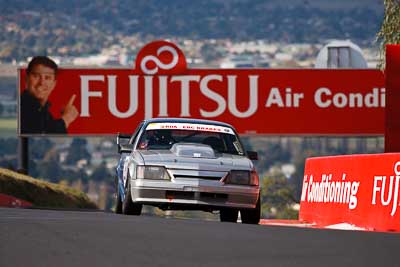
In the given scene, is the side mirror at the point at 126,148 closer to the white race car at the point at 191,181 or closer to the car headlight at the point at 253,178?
the white race car at the point at 191,181

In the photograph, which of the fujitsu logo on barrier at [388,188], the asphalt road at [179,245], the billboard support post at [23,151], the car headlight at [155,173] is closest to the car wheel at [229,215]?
the car headlight at [155,173]

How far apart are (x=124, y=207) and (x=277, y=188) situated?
10229 centimetres

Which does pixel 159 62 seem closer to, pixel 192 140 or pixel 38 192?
pixel 38 192

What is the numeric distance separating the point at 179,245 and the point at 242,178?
19.4 feet

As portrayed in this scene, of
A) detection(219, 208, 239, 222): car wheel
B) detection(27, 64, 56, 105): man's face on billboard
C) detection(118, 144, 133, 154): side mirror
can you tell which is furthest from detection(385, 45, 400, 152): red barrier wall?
detection(27, 64, 56, 105): man's face on billboard

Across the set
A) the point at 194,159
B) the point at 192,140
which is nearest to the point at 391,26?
the point at 192,140

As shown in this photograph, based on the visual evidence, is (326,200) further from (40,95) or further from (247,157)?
(40,95)

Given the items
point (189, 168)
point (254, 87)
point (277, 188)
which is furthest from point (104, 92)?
point (277, 188)

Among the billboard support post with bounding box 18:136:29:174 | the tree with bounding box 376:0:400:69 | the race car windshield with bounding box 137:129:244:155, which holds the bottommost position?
the billboard support post with bounding box 18:136:29:174

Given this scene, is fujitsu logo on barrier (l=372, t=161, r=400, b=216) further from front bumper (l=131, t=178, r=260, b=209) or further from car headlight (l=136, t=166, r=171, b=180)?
car headlight (l=136, t=166, r=171, b=180)

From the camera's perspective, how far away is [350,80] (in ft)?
155

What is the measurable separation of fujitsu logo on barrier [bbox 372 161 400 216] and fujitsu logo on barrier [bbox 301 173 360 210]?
112 cm

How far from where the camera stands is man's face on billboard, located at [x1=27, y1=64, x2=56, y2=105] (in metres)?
46.6

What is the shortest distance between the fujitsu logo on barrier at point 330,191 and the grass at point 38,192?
1081 cm
